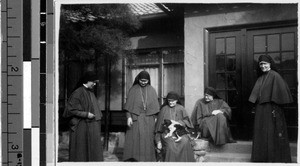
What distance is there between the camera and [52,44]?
3.05 meters

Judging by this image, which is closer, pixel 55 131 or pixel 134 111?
pixel 55 131

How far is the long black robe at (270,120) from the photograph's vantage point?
3.08 metres

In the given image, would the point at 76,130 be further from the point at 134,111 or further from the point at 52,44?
the point at 52,44

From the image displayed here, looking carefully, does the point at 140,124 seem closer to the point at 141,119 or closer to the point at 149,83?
the point at 141,119

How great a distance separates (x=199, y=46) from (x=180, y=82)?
1.10 ft

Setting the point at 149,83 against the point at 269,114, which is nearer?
the point at 269,114

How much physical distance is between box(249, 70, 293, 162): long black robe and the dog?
473mm

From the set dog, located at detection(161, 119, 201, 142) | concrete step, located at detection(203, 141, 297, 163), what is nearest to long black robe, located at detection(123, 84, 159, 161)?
dog, located at detection(161, 119, 201, 142)

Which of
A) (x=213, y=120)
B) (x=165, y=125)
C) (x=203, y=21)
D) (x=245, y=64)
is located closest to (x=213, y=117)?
(x=213, y=120)

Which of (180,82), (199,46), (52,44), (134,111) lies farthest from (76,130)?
(199,46)

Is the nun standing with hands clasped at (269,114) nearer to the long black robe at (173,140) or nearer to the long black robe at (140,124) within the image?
the long black robe at (173,140)

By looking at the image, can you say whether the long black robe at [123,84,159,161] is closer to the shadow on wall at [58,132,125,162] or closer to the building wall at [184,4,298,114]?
the shadow on wall at [58,132,125,162]

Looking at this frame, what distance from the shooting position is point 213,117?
3217 millimetres

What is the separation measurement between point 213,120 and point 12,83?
159cm
